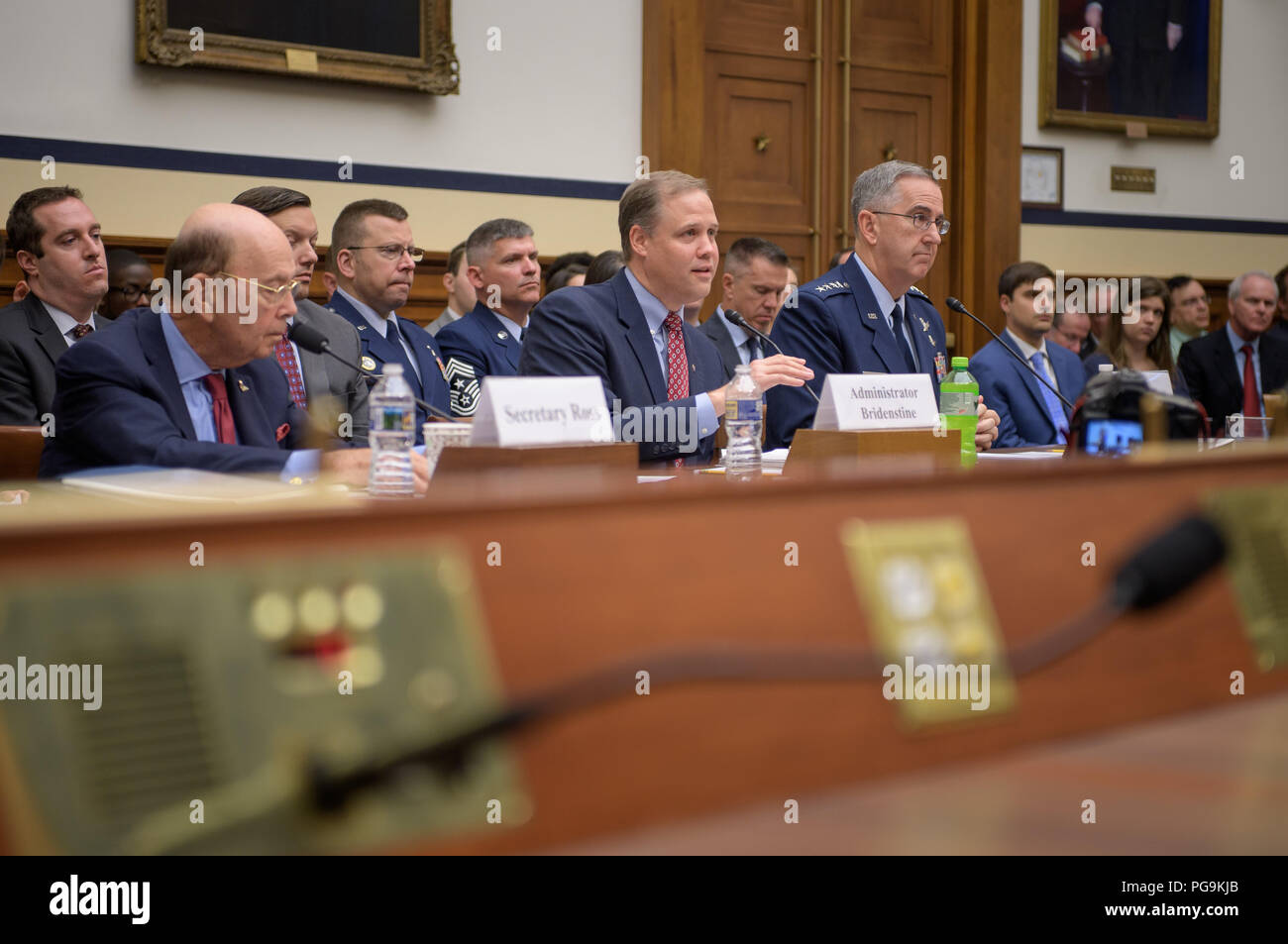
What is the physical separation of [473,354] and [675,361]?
5.27 ft

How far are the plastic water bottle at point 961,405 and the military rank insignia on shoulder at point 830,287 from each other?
51 cm

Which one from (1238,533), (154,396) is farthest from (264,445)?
(1238,533)

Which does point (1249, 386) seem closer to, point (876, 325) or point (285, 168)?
point (876, 325)

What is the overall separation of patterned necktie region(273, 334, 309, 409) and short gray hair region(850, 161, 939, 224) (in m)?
1.46

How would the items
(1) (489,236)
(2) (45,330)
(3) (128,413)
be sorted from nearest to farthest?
(3) (128,413) → (2) (45,330) → (1) (489,236)

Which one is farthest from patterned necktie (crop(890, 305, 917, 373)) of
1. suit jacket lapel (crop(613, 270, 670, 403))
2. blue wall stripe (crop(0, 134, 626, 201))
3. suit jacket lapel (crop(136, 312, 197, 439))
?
blue wall stripe (crop(0, 134, 626, 201))

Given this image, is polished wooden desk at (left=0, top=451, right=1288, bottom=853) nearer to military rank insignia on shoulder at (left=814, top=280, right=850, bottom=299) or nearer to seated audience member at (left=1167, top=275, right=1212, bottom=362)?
military rank insignia on shoulder at (left=814, top=280, right=850, bottom=299)

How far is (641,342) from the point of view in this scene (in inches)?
119

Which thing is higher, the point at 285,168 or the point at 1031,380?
the point at 285,168

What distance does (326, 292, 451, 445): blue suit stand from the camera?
163 inches

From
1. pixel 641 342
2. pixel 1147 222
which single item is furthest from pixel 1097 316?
pixel 641 342

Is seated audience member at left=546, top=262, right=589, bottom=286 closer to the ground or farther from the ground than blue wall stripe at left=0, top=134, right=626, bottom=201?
closer to the ground

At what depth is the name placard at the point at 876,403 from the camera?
7.53ft
